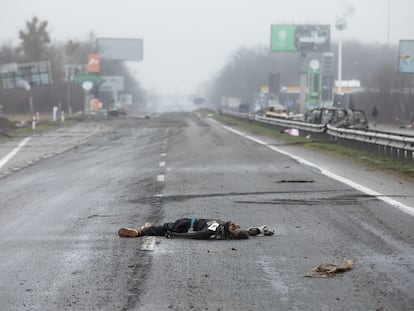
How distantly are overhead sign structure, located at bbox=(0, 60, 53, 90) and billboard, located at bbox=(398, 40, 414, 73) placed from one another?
3147cm

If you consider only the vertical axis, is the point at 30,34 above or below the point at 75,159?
above

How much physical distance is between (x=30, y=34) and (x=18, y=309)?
388ft

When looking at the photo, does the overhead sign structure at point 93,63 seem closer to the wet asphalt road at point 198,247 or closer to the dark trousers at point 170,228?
the wet asphalt road at point 198,247

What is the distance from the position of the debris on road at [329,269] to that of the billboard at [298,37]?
81771mm

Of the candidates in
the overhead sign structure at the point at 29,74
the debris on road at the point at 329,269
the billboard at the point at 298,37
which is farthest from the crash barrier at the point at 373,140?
the billboard at the point at 298,37

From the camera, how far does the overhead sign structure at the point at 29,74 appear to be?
71.6 meters

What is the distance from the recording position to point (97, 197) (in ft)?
46.3

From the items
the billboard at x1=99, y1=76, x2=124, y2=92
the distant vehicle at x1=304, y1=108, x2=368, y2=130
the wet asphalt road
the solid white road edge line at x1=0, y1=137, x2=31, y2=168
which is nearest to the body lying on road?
the wet asphalt road

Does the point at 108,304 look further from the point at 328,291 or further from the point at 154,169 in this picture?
the point at 154,169

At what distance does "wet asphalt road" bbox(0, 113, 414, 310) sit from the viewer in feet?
21.2

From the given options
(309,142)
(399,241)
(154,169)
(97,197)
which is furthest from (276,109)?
(399,241)

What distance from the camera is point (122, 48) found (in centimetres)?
11238

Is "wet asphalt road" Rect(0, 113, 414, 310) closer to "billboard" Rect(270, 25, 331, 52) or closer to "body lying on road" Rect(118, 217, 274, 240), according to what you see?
"body lying on road" Rect(118, 217, 274, 240)

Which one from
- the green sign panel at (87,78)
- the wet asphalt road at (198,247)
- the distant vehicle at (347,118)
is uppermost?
the green sign panel at (87,78)
